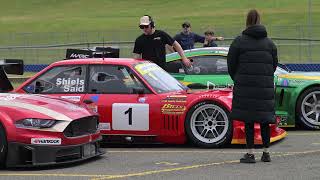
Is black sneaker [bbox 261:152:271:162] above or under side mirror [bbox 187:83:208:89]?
under

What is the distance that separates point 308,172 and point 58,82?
3955 millimetres

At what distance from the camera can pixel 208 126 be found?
887 centimetres

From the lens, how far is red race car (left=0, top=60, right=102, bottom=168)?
24.4ft

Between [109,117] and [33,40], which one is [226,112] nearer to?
[109,117]

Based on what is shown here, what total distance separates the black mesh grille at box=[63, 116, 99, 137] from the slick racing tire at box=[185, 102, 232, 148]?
133cm

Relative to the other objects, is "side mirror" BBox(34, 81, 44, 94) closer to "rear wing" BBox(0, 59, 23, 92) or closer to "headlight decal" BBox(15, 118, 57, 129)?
"rear wing" BBox(0, 59, 23, 92)

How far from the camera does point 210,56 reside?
11586 mm

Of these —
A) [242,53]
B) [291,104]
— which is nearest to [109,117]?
[242,53]

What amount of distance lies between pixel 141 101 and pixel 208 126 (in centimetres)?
96

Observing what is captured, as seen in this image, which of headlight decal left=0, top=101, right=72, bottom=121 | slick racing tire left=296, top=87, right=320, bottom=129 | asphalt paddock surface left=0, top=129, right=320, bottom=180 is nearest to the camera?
asphalt paddock surface left=0, top=129, right=320, bottom=180

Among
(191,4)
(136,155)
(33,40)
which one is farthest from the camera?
(191,4)

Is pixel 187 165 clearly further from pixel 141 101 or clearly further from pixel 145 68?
pixel 145 68

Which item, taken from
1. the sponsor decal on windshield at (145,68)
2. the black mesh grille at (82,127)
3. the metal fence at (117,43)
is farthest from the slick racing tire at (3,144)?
the metal fence at (117,43)

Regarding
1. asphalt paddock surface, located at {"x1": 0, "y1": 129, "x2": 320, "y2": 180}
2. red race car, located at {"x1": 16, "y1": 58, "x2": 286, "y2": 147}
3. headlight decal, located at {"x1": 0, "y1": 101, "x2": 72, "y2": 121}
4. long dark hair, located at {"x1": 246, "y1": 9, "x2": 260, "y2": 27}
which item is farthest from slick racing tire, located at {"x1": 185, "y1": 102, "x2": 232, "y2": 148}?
headlight decal, located at {"x1": 0, "y1": 101, "x2": 72, "y2": 121}
